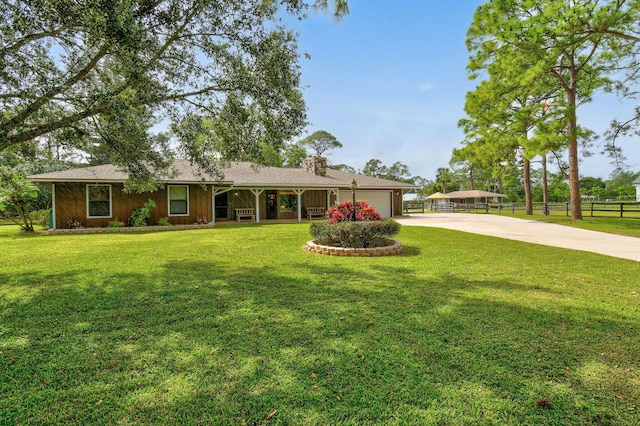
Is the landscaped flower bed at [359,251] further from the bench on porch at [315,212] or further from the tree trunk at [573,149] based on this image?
the tree trunk at [573,149]

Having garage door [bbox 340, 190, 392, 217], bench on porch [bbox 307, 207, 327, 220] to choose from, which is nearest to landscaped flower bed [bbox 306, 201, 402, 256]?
bench on porch [bbox 307, 207, 327, 220]

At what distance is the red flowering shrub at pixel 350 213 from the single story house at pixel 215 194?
92 cm

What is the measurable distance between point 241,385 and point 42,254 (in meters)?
7.69

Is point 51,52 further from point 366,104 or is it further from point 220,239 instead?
point 366,104

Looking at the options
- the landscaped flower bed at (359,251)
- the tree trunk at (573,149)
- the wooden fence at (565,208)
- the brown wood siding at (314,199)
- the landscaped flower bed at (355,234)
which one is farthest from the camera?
the brown wood siding at (314,199)

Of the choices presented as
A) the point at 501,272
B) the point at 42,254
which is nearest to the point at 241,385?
the point at 501,272

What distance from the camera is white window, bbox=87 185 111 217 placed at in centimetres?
1312

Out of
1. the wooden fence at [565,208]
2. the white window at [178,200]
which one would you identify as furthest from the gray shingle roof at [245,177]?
the wooden fence at [565,208]

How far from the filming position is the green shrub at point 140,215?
1323 cm

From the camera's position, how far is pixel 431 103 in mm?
16281

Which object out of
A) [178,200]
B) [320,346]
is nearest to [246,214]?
[178,200]

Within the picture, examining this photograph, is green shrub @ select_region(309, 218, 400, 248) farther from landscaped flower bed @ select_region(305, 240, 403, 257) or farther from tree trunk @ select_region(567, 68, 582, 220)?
tree trunk @ select_region(567, 68, 582, 220)

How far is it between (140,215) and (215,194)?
3478mm

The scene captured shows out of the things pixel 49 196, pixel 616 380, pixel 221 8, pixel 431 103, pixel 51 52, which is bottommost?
pixel 616 380
